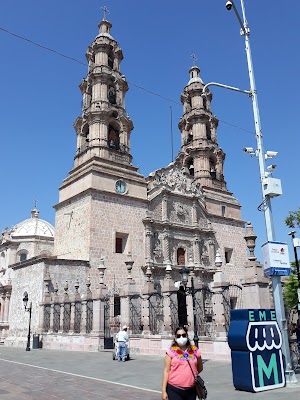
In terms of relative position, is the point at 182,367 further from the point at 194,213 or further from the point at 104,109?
the point at 194,213

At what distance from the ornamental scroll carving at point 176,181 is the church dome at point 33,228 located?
15444mm

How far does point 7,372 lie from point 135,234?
58.7 feet

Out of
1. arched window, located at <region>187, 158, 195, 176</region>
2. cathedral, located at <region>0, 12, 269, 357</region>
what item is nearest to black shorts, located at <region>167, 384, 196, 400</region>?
cathedral, located at <region>0, 12, 269, 357</region>

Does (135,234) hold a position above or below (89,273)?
above

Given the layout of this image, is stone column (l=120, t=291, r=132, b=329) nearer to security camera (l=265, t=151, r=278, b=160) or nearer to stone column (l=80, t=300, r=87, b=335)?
stone column (l=80, t=300, r=87, b=335)

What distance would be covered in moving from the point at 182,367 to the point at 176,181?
1128 inches

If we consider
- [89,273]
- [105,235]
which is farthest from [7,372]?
[105,235]

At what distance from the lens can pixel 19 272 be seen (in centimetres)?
2773

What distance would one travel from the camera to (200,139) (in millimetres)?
37906

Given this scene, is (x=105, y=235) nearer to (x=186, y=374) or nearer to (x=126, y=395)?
(x=126, y=395)

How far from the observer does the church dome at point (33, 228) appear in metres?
40.6

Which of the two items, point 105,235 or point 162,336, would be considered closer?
point 162,336

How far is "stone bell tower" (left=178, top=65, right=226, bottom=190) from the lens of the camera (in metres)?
37.1

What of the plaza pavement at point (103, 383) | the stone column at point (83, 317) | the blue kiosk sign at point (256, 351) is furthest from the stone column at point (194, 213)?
the blue kiosk sign at point (256, 351)
